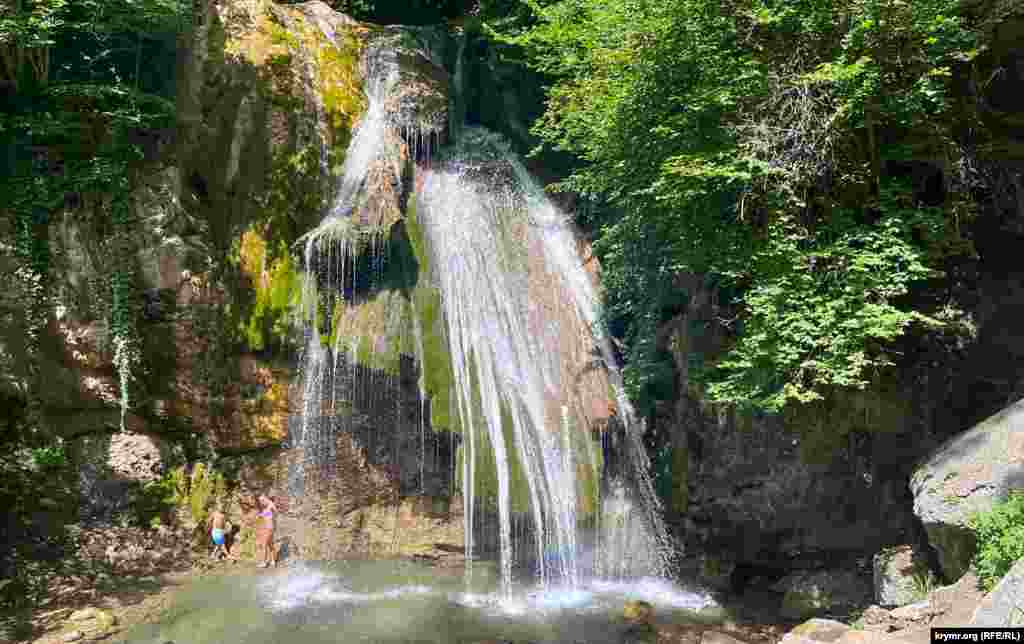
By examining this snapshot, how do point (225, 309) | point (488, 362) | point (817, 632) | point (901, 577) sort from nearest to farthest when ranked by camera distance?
1. point (817, 632)
2. point (901, 577)
3. point (225, 309)
4. point (488, 362)

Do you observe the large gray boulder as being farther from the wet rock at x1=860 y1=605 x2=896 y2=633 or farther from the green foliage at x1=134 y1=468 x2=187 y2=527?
the green foliage at x1=134 y1=468 x2=187 y2=527

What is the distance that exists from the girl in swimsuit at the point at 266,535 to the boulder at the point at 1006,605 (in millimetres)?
8865

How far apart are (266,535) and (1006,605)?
363 inches

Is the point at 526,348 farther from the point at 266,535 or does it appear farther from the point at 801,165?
the point at 801,165

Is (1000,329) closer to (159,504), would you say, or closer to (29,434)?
(159,504)

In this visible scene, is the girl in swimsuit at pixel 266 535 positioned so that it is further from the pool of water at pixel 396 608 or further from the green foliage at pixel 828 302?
the green foliage at pixel 828 302

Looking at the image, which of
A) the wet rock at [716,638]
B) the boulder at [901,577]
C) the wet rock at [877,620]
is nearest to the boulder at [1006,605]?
the wet rock at [877,620]

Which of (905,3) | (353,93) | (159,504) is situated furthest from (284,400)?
(905,3)

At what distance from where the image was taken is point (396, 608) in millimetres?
8492

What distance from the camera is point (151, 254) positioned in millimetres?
10336

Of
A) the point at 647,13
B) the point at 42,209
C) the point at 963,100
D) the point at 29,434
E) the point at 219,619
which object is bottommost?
the point at 219,619

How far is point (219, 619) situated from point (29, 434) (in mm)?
4066

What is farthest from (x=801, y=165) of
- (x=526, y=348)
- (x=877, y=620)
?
(x=526, y=348)

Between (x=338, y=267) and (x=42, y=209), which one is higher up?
(x=42, y=209)
